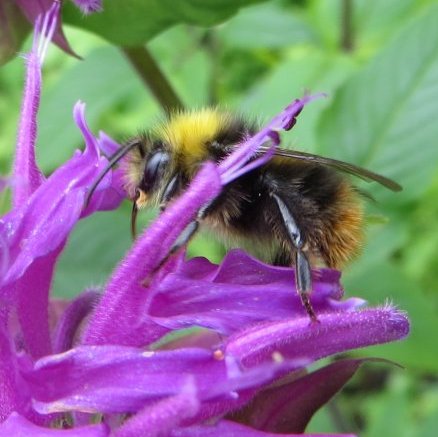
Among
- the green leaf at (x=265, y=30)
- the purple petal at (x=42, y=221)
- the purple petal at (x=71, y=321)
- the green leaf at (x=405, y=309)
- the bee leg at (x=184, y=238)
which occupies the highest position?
the purple petal at (x=42, y=221)

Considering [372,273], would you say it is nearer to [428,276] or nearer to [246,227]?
[428,276]

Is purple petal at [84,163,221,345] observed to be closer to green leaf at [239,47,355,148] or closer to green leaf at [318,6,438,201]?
green leaf at [318,6,438,201]

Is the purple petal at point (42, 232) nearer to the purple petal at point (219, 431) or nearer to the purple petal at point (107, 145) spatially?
the purple petal at point (107, 145)

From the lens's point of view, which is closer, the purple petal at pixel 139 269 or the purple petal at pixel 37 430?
the purple petal at pixel 37 430

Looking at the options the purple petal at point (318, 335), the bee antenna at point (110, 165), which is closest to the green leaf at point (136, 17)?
the bee antenna at point (110, 165)

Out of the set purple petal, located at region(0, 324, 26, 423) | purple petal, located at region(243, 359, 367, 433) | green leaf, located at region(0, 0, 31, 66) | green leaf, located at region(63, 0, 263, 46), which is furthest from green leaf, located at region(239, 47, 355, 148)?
purple petal, located at region(0, 324, 26, 423)

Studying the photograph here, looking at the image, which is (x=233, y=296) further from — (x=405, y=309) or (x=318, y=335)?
(x=405, y=309)
